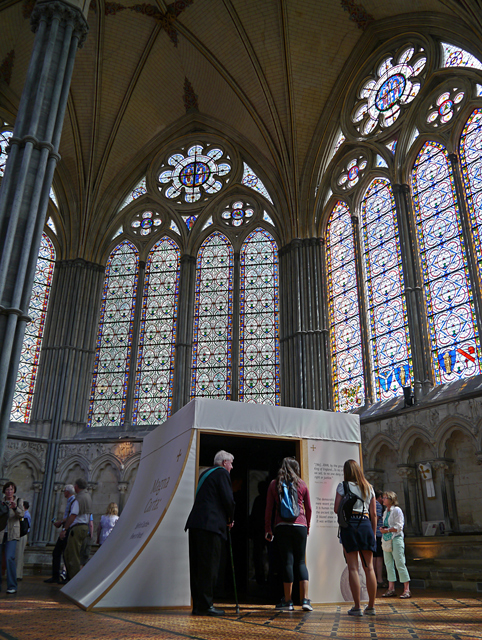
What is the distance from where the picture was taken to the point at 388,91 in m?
14.3

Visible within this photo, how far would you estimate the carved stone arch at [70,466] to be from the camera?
1398cm

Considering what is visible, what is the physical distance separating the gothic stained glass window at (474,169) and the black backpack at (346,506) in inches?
281

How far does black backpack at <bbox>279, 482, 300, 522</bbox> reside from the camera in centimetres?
494

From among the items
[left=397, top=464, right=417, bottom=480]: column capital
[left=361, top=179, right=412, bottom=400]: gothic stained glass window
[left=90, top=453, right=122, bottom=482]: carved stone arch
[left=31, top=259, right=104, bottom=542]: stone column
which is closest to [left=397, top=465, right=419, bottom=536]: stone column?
[left=397, top=464, right=417, bottom=480]: column capital

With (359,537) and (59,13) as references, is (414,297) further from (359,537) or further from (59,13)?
(59,13)

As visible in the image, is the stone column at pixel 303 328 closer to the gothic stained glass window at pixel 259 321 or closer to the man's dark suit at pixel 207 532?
the gothic stained glass window at pixel 259 321

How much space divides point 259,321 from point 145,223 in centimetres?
471

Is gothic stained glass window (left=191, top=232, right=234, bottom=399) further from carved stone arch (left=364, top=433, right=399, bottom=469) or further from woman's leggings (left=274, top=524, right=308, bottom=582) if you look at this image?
woman's leggings (left=274, top=524, right=308, bottom=582)

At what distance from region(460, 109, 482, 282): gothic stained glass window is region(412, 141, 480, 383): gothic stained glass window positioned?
288mm

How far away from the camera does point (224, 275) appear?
1602 centimetres

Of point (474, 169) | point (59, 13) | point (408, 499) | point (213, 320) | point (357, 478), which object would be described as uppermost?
point (59, 13)

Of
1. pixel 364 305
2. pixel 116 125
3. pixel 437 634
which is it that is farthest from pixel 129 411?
pixel 437 634

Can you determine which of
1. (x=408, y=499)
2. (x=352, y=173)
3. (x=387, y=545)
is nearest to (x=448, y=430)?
(x=408, y=499)

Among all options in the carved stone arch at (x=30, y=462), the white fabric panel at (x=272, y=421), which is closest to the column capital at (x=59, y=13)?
the white fabric panel at (x=272, y=421)
